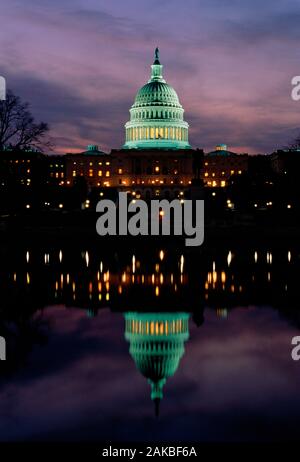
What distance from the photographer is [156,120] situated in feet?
495

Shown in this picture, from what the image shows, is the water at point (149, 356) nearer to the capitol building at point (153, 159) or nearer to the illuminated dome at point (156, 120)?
the capitol building at point (153, 159)

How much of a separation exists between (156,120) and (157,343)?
139 m

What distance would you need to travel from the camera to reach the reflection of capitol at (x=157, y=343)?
12945 millimetres

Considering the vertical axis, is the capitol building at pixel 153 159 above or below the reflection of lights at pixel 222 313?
above

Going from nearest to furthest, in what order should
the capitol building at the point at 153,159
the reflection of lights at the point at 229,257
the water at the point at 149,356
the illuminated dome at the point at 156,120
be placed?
the water at the point at 149,356 < the reflection of lights at the point at 229,257 < the capitol building at the point at 153,159 < the illuminated dome at the point at 156,120

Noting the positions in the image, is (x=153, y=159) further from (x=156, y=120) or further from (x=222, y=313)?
(x=222, y=313)

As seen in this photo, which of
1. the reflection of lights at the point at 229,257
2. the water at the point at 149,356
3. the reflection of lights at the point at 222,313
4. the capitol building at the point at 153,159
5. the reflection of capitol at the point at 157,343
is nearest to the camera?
the water at the point at 149,356

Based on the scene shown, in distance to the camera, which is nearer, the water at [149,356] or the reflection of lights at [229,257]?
the water at [149,356]

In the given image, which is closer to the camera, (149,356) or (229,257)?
(149,356)

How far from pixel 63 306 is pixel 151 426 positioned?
10067mm

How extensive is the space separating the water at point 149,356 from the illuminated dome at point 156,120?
416 feet

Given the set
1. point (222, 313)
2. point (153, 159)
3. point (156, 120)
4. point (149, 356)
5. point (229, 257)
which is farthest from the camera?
point (156, 120)

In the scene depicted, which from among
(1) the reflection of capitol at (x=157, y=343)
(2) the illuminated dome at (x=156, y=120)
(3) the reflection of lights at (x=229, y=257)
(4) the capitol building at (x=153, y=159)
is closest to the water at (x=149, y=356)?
(1) the reflection of capitol at (x=157, y=343)

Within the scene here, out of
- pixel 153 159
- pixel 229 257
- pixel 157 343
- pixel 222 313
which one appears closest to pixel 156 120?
pixel 153 159
